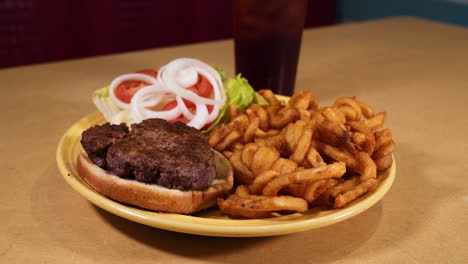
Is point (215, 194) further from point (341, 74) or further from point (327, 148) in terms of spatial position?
point (341, 74)

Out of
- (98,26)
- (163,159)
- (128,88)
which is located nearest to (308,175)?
(163,159)

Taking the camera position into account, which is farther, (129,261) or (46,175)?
(46,175)

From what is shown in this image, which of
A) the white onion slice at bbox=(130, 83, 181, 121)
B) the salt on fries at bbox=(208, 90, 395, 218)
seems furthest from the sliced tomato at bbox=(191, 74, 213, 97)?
the salt on fries at bbox=(208, 90, 395, 218)

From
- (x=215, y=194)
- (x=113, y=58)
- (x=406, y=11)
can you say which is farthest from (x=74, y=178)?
(x=406, y=11)

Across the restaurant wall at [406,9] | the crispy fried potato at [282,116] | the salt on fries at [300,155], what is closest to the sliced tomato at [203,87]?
the salt on fries at [300,155]

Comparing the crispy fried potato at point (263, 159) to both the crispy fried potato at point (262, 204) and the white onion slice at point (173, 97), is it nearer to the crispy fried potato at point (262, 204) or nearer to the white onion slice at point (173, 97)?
the crispy fried potato at point (262, 204)

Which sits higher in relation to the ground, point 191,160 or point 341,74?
point 191,160

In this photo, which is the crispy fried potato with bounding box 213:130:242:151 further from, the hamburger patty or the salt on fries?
the hamburger patty
